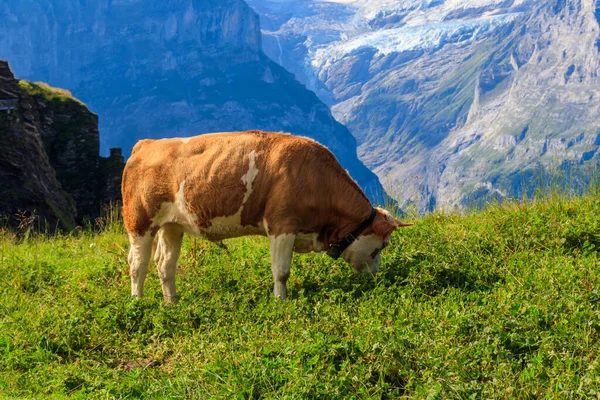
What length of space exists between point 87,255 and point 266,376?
7.36 meters

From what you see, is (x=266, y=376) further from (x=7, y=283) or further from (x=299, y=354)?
(x=7, y=283)

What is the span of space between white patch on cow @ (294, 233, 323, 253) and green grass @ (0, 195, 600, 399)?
0.50 m

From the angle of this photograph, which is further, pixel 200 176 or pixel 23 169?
pixel 23 169

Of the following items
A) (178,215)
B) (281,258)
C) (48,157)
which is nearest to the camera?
(281,258)

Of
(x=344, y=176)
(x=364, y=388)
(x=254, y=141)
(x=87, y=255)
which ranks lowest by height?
(x=87, y=255)

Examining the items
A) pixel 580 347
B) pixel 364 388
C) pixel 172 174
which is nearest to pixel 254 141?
pixel 172 174

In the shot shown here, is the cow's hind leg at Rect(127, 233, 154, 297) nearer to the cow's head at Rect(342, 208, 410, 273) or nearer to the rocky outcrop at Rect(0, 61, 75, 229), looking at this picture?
the cow's head at Rect(342, 208, 410, 273)

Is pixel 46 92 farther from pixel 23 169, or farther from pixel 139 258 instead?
pixel 139 258

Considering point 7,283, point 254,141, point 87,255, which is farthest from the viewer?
point 87,255

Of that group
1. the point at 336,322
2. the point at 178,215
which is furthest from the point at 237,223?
the point at 336,322

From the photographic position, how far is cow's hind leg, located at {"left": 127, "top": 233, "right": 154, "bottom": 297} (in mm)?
9930

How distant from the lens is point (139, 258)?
32.6 ft

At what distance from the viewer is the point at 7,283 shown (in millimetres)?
10555

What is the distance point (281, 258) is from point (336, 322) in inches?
68.1
